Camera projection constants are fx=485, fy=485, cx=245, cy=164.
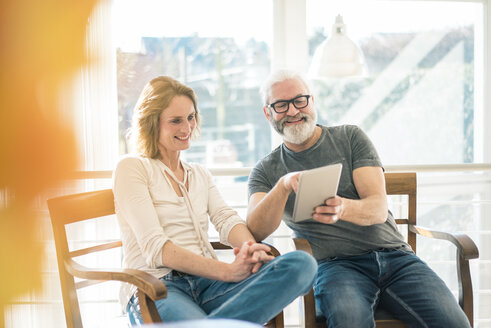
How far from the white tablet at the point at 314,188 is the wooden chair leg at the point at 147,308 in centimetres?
51

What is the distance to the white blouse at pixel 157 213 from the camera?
1450mm

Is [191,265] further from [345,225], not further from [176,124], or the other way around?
[345,225]

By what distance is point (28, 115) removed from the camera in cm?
23

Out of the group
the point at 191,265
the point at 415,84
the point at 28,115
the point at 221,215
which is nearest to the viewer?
the point at 28,115

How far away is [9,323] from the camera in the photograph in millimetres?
272

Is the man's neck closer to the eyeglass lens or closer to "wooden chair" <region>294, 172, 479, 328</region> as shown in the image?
the eyeglass lens

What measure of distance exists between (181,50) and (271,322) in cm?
171

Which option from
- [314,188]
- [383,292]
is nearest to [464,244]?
[383,292]

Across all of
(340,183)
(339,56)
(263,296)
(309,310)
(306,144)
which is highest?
(339,56)

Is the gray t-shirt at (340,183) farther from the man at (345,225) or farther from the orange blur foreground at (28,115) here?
the orange blur foreground at (28,115)

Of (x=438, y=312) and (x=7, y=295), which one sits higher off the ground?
(x=7, y=295)

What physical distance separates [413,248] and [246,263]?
2.55ft

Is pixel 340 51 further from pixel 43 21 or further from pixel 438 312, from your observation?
pixel 43 21

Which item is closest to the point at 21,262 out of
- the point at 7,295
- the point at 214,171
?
the point at 7,295
